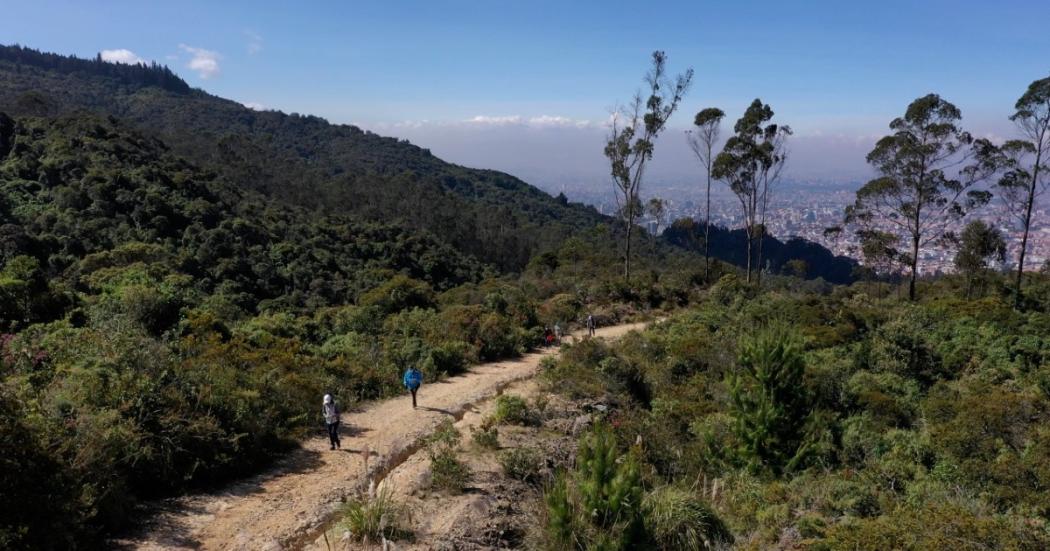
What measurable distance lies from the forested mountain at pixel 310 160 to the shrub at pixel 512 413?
5646 cm

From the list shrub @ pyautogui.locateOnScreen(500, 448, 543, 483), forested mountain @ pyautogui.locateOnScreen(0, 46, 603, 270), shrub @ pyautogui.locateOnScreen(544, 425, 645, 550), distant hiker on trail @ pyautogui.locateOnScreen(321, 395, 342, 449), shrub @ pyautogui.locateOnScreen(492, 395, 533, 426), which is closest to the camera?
shrub @ pyautogui.locateOnScreen(544, 425, 645, 550)

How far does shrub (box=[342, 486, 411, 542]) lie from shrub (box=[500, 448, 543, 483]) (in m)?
2.03

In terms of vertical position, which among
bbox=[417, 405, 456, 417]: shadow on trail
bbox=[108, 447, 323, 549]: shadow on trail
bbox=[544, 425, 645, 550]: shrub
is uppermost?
bbox=[544, 425, 645, 550]: shrub

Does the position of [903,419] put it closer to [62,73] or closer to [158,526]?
[158,526]

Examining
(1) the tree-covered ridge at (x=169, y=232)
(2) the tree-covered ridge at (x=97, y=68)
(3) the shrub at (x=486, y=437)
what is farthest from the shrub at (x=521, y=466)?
(2) the tree-covered ridge at (x=97, y=68)

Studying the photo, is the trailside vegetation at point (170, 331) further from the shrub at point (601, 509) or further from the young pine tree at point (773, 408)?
the young pine tree at point (773, 408)

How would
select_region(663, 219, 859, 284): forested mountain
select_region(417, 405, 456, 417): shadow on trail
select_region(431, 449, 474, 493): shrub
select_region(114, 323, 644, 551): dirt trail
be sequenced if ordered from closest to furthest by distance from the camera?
select_region(114, 323, 644, 551): dirt trail, select_region(431, 449, 474, 493): shrub, select_region(417, 405, 456, 417): shadow on trail, select_region(663, 219, 859, 284): forested mountain

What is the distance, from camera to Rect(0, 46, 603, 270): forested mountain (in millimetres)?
71875

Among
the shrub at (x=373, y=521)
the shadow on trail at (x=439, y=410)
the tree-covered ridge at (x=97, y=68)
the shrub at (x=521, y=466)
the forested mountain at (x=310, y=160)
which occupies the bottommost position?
the shadow on trail at (x=439, y=410)

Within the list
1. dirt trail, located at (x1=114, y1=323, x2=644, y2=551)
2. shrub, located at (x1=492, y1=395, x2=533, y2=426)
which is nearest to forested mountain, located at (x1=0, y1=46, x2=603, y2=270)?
dirt trail, located at (x1=114, y1=323, x2=644, y2=551)

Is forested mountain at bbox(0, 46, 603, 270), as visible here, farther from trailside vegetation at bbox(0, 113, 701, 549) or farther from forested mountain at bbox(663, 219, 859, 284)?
trailside vegetation at bbox(0, 113, 701, 549)

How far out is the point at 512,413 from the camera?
1088 cm

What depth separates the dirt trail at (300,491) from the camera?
6.81 m

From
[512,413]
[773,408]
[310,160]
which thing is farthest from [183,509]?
[310,160]
